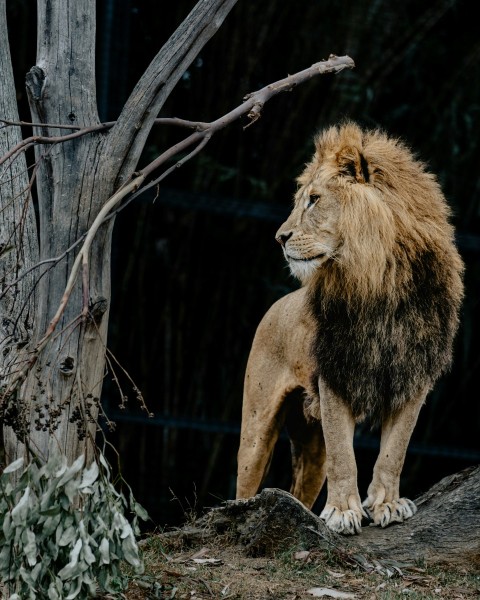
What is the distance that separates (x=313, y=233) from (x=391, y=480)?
0.87 meters

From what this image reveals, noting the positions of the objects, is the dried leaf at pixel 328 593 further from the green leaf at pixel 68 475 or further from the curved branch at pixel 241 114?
the curved branch at pixel 241 114

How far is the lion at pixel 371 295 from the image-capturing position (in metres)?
3.78

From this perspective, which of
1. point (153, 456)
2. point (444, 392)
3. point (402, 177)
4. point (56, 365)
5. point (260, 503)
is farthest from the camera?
point (444, 392)

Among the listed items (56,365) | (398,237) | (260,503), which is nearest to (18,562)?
(56,365)

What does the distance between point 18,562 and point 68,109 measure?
48.3 inches

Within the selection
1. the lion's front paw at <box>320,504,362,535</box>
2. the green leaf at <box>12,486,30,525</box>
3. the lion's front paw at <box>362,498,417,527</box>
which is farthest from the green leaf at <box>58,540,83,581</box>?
the lion's front paw at <box>362,498,417,527</box>

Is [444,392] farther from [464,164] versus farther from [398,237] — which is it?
[398,237]

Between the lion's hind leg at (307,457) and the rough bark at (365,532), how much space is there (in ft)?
2.39

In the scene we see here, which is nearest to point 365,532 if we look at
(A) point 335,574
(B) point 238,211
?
(A) point 335,574

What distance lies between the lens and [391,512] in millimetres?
3785

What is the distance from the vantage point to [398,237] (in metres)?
3.83

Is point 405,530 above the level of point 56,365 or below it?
below

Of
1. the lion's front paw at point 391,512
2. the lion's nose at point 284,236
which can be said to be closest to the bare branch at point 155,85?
the lion's nose at point 284,236

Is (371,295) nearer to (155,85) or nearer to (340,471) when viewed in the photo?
(340,471)
